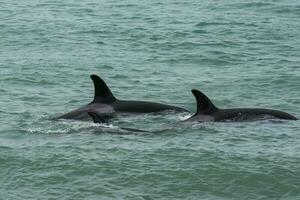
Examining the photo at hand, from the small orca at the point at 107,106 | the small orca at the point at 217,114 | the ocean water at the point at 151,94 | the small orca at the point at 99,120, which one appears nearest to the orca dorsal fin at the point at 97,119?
the small orca at the point at 99,120

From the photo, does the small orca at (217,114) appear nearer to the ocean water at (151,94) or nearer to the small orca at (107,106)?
the ocean water at (151,94)

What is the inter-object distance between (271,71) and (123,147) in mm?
10322

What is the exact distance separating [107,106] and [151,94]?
3000 mm

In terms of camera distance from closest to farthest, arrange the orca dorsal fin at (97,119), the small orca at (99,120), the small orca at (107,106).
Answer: the small orca at (99,120)
the orca dorsal fin at (97,119)
the small orca at (107,106)

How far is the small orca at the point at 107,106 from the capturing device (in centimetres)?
2045

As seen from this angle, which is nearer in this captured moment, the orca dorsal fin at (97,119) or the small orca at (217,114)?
the orca dorsal fin at (97,119)

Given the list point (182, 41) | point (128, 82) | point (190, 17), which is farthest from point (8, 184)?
point (190, 17)

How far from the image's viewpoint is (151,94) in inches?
934

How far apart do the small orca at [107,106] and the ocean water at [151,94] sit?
47 centimetres

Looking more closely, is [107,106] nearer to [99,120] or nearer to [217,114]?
[99,120]

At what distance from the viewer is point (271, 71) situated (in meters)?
26.5

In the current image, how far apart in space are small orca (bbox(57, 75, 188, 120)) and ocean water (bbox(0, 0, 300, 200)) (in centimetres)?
47

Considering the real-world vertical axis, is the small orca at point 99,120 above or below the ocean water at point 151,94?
above

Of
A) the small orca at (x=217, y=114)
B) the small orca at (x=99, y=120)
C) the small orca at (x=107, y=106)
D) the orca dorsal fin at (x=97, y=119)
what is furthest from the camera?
the small orca at (x=107, y=106)
